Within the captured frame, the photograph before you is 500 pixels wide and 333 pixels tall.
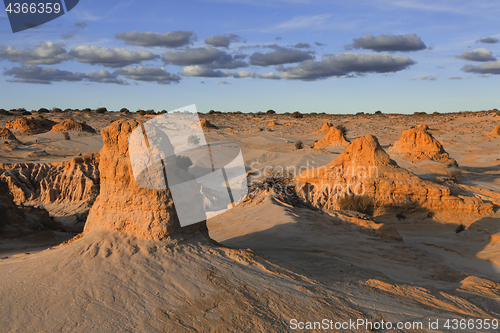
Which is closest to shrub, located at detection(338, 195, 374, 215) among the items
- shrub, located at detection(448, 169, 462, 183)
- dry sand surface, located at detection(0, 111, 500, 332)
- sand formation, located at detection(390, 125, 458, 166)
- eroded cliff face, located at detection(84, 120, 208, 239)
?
dry sand surface, located at detection(0, 111, 500, 332)

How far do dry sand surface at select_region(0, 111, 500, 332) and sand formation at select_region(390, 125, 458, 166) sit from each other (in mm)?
6625

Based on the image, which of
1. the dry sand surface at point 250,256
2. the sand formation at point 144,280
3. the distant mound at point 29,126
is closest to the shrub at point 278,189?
the dry sand surface at point 250,256

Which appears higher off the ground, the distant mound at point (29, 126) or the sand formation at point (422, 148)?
the distant mound at point (29, 126)

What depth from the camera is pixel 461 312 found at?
5.31m

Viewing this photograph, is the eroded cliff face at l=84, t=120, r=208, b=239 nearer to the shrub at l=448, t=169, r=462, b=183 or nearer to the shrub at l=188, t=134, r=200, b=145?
the shrub at l=448, t=169, r=462, b=183

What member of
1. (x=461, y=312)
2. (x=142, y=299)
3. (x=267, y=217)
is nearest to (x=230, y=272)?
(x=142, y=299)

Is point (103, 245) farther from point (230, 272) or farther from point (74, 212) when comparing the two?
point (74, 212)

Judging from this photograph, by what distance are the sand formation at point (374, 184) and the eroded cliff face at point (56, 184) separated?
32.5ft

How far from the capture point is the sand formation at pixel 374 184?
12.9 metres

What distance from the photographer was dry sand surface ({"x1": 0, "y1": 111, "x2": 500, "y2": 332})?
4.34 meters

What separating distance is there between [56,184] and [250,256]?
1413cm

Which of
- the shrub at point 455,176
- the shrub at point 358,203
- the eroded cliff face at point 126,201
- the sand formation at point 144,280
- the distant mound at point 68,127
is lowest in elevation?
the shrub at point 455,176

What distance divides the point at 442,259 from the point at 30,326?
32.1ft

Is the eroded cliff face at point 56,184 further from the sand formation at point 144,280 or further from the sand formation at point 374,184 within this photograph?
the sand formation at point 144,280
